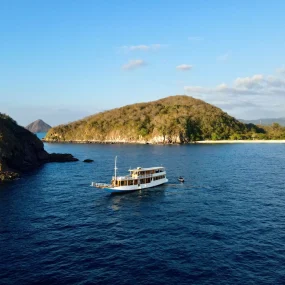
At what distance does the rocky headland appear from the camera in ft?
356

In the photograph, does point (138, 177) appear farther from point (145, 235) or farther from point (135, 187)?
point (145, 235)

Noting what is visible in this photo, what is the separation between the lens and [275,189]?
8406cm

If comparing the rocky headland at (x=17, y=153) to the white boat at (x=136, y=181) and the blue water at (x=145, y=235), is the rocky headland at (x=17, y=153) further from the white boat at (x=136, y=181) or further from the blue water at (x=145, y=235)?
the white boat at (x=136, y=181)

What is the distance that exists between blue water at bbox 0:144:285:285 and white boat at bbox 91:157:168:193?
7.93 feet

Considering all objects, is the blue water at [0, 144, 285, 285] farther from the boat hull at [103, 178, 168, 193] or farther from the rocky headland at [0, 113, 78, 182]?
the rocky headland at [0, 113, 78, 182]

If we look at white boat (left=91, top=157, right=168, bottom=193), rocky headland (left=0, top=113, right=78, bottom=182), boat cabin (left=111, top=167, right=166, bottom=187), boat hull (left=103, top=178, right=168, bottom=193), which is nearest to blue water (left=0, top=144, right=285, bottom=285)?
boat hull (left=103, top=178, right=168, bottom=193)

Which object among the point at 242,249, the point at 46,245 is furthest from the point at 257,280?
the point at 46,245

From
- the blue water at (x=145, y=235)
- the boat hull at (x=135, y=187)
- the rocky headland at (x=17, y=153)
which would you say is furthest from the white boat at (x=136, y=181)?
the rocky headland at (x=17, y=153)

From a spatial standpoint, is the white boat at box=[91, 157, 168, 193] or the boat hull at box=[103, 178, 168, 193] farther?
the white boat at box=[91, 157, 168, 193]

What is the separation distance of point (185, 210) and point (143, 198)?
16782 millimetres

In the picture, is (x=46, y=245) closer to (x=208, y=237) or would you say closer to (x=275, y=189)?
(x=208, y=237)

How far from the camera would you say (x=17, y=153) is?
124 meters

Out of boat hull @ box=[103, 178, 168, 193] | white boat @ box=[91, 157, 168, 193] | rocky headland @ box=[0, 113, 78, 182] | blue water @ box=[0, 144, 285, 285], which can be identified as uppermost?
rocky headland @ box=[0, 113, 78, 182]

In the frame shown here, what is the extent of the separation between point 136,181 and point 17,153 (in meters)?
66.4
